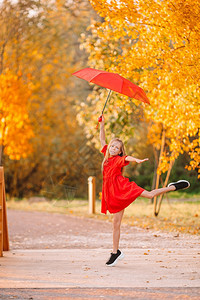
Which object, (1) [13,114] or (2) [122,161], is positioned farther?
(1) [13,114]

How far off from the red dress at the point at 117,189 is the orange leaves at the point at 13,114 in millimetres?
11150

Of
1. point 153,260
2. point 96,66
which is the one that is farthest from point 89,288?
point 96,66

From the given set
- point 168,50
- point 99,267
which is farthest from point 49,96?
point 99,267

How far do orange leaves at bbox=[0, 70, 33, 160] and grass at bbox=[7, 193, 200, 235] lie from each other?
1.95 metres

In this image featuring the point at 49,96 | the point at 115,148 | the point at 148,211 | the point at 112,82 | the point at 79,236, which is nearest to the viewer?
the point at 115,148

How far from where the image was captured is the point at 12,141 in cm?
1788

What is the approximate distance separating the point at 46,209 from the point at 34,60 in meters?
5.67

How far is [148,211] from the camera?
50.0 ft

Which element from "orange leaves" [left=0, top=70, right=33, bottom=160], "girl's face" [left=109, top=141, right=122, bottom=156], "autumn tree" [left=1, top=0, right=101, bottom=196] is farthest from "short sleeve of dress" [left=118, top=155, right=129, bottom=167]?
"autumn tree" [left=1, top=0, right=101, bottom=196]

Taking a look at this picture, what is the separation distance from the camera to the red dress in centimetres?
637

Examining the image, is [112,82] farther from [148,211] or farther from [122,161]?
[148,211]

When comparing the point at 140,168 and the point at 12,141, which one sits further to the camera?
the point at 140,168

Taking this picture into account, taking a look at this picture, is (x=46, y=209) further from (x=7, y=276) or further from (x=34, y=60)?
Result: (x=7, y=276)

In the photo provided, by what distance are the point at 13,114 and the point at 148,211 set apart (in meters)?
5.60
